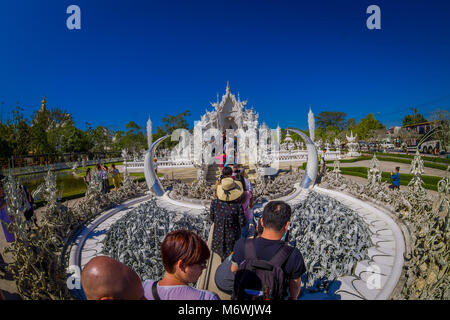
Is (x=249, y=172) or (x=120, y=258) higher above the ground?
(x=249, y=172)

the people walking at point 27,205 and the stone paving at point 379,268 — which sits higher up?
the people walking at point 27,205

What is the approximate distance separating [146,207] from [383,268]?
7311 mm

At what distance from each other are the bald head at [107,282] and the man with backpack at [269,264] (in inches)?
37.6

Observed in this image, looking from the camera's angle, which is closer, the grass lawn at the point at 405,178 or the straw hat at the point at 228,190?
the straw hat at the point at 228,190

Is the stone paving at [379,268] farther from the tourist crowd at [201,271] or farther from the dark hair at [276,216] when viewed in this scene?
the dark hair at [276,216]

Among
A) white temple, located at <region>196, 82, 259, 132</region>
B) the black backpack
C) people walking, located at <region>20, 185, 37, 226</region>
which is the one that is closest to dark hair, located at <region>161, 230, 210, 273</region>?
the black backpack

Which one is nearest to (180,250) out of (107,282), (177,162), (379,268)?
(107,282)

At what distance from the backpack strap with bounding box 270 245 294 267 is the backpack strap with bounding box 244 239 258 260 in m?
0.18

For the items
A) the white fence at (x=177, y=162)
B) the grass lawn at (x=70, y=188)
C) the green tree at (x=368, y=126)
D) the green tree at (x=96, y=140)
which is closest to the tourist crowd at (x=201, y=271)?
the grass lawn at (x=70, y=188)

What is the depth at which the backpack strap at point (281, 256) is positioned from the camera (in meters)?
2.03

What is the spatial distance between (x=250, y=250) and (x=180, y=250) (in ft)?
2.63

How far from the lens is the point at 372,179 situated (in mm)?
9242
